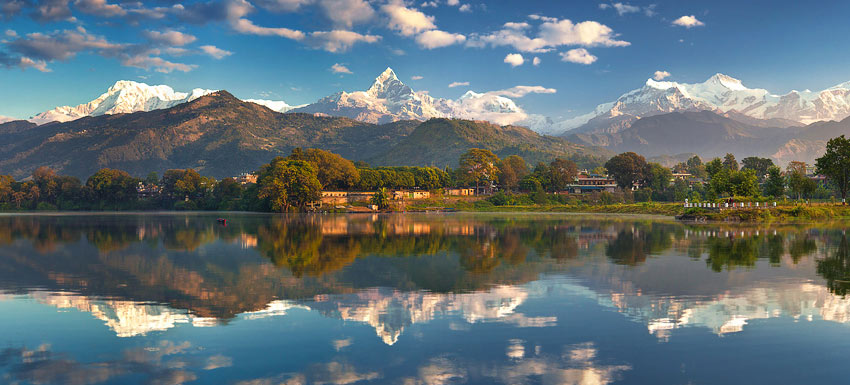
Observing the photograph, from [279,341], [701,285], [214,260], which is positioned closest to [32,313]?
[279,341]

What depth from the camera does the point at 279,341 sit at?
14.3 m

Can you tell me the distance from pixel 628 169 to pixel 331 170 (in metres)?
86.4

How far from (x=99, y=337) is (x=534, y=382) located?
1190 cm

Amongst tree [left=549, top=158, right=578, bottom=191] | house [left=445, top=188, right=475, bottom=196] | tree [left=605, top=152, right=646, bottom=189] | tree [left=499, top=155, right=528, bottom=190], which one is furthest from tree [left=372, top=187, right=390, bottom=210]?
tree [left=605, top=152, right=646, bottom=189]

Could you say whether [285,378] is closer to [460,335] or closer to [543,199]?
[460,335]

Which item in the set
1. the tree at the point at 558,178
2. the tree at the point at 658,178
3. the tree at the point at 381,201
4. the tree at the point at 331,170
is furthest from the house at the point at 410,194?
the tree at the point at 658,178

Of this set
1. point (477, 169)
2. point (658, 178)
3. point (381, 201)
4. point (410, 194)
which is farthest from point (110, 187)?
point (658, 178)

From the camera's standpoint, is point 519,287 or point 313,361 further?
point 519,287

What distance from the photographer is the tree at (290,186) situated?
12156 cm

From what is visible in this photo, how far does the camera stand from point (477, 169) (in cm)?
17250

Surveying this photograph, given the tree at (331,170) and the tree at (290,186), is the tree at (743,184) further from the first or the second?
the tree at (331,170)

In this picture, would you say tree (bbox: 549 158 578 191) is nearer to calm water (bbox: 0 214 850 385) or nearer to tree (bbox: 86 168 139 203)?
tree (bbox: 86 168 139 203)

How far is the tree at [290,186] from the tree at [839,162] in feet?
316

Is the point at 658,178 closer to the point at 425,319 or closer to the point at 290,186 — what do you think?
the point at 290,186
